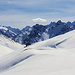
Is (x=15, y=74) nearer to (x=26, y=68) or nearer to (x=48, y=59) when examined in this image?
(x=26, y=68)

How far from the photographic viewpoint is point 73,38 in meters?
26.2

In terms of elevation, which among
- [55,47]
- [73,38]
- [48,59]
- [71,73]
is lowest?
[71,73]

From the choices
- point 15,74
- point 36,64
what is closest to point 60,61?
point 36,64

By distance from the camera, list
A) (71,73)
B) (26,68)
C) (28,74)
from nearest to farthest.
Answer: (71,73), (28,74), (26,68)

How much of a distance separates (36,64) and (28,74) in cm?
267

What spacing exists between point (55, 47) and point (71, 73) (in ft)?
41.8

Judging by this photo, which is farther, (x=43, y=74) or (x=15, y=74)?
(x=15, y=74)

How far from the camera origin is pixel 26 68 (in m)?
13.9

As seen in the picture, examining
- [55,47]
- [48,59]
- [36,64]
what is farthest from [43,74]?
[55,47]

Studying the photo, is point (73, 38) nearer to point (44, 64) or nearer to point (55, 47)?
point (55, 47)

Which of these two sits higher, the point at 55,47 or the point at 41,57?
the point at 55,47

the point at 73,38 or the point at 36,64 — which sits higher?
the point at 73,38

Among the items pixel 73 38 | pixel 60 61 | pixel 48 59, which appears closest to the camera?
pixel 60 61

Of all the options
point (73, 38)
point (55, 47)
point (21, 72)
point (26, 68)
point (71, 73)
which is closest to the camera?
point (71, 73)
